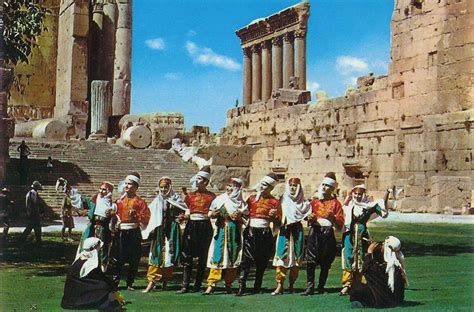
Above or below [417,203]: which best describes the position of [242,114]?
above

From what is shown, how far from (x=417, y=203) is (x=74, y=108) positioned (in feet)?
69.2

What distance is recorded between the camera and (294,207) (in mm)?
9117

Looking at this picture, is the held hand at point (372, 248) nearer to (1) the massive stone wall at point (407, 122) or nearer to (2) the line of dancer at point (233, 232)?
(2) the line of dancer at point (233, 232)

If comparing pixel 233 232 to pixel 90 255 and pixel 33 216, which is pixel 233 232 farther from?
pixel 33 216

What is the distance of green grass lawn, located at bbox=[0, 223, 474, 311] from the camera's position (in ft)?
26.3

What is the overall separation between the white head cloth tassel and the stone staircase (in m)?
11.5

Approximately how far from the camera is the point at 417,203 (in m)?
20.9

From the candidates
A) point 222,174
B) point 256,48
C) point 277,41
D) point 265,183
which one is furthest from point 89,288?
point 256,48

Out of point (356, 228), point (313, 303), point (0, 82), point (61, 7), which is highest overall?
point (61, 7)

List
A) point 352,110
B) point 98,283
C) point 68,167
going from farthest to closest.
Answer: point 352,110
point 68,167
point 98,283

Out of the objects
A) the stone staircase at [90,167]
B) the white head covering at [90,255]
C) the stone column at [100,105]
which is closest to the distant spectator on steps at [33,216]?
the stone staircase at [90,167]

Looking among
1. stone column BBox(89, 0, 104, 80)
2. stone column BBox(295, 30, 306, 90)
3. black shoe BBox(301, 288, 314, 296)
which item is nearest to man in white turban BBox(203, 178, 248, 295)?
black shoe BBox(301, 288, 314, 296)

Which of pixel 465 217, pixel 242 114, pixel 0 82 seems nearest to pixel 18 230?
pixel 0 82

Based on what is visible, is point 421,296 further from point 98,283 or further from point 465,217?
point 465,217
